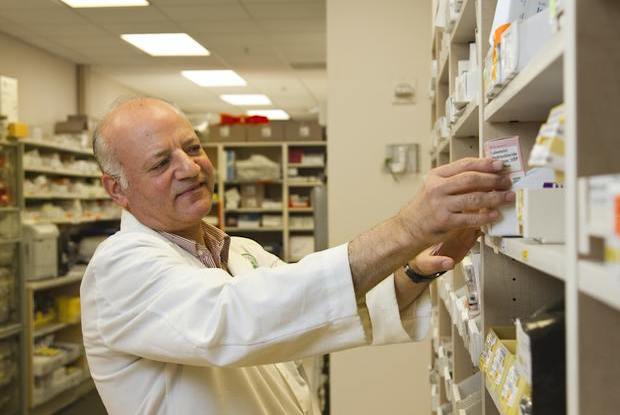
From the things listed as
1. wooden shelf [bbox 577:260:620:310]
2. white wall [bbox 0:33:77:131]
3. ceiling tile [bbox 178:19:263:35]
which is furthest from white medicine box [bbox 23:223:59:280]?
wooden shelf [bbox 577:260:620:310]

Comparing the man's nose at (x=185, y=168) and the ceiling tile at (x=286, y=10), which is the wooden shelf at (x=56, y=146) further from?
the man's nose at (x=185, y=168)

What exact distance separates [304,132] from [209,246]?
19.8 feet

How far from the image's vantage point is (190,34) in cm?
632

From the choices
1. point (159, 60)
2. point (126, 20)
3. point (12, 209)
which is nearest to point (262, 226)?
point (159, 60)

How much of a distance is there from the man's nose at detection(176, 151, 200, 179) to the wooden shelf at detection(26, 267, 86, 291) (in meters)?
3.87

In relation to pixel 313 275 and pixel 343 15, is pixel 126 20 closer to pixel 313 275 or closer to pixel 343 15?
pixel 343 15

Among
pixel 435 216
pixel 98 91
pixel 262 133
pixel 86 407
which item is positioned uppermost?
pixel 98 91

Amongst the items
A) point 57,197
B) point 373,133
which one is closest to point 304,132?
point 57,197

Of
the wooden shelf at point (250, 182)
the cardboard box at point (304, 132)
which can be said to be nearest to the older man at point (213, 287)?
the wooden shelf at point (250, 182)

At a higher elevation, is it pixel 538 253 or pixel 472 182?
pixel 472 182

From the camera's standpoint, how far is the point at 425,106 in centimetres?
424

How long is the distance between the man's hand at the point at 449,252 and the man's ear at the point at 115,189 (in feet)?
2.71

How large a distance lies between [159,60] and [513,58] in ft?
23.1

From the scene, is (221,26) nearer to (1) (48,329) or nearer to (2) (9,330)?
(1) (48,329)
